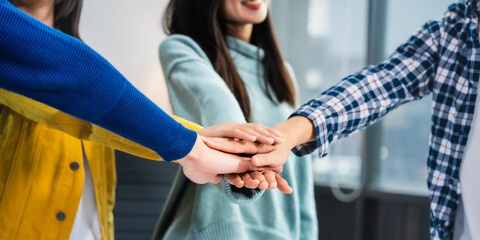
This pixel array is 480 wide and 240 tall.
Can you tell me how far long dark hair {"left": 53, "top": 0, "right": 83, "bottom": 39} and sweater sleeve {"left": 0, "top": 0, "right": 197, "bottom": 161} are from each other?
0.43 m

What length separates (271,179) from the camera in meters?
1.01

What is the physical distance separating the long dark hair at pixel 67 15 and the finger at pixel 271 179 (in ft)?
1.83

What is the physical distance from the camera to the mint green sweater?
111 centimetres

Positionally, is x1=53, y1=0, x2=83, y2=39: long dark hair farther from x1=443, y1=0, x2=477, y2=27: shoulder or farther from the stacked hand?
x1=443, y1=0, x2=477, y2=27: shoulder

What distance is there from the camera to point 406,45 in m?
1.19

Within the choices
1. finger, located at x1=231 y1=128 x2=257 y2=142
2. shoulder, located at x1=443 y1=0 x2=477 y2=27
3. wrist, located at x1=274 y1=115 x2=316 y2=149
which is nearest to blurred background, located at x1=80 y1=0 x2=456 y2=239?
shoulder, located at x1=443 y1=0 x2=477 y2=27

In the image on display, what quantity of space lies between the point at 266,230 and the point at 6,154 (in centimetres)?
57

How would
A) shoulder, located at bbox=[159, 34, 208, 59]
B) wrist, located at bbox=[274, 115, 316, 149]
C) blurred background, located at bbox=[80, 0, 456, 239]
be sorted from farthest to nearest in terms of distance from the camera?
blurred background, located at bbox=[80, 0, 456, 239], shoulder, located at bbox=[159, 34, 208, 59], wrist, located at bbox=[274, 115, 316, 149]

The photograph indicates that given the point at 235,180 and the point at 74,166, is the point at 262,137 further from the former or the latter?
the point at 74,166

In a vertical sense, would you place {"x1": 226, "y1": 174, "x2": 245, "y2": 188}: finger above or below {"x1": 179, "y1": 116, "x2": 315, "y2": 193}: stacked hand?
below

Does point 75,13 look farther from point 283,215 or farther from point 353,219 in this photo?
point 353,219

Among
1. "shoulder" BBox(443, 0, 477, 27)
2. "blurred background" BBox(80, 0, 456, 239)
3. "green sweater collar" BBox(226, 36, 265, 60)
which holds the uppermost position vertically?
"shoulder" BBox(443, 0, 477, 27)

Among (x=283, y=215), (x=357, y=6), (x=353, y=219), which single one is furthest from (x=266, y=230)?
(x=357, y=6)

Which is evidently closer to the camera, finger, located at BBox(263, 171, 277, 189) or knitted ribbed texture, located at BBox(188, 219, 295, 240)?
finger, located at BBox(263, 171, 277, 189)
